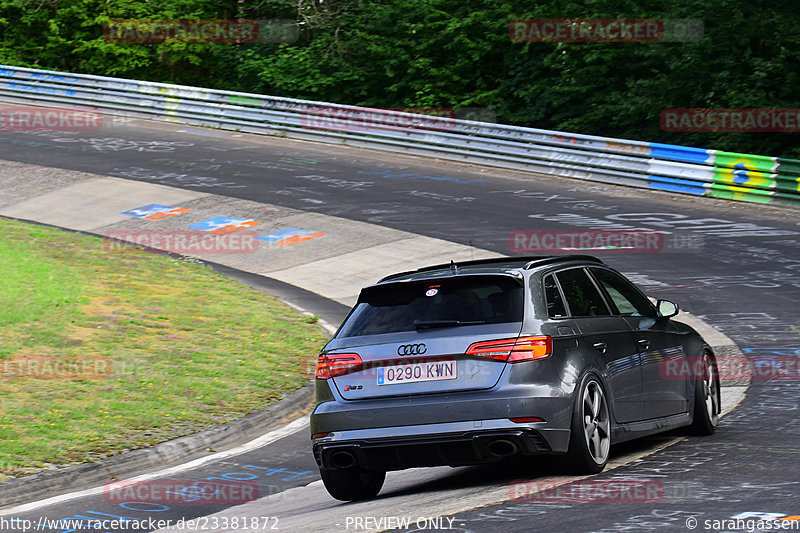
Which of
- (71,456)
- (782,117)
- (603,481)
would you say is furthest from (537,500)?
(782,117)

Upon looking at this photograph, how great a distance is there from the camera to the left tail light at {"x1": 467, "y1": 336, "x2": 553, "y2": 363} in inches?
273

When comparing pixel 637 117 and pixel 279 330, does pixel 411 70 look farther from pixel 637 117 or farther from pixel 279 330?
pixel 279 330

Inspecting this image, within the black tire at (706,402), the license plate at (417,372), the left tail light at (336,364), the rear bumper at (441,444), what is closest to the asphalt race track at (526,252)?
the black tire at (706,402)

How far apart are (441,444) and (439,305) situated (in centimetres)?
92

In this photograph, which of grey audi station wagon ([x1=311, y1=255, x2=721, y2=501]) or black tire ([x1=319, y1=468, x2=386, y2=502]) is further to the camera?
black tire ([x1=319, y1=468, x2=386, y2=502])

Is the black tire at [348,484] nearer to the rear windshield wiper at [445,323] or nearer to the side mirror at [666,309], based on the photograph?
the rear windshield wiper at [445,323]

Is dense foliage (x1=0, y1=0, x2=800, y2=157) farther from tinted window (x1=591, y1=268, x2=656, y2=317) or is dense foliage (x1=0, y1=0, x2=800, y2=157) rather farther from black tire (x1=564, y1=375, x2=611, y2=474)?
black tire (x1=564, y1=375, x2=611, y2=474)

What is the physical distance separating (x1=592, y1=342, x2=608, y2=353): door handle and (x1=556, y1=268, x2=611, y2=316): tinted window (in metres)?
0.23

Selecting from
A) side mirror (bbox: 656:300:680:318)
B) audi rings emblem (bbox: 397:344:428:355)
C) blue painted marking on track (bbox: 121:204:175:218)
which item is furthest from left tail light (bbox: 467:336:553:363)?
blue painted marking on track (bbox: 121:204:175:218)

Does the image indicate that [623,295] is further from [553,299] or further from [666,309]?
[553,299]

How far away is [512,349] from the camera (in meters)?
6.95

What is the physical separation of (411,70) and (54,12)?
47.0 ft

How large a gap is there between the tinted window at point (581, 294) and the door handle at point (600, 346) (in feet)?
0.76

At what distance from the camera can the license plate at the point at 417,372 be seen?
23.0ft
